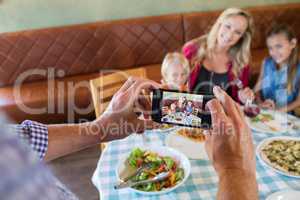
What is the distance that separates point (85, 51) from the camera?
3.01 meters

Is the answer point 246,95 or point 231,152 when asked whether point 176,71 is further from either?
point 231,152

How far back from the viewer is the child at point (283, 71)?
7.07 ft

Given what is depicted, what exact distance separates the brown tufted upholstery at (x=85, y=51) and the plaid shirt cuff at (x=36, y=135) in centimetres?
172

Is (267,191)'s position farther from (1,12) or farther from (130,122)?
(1,12)

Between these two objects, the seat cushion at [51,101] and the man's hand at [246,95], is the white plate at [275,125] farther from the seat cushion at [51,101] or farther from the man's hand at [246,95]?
the seat cushion at [51,101]

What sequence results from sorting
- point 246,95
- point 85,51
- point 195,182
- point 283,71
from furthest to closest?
point 85,51, point 283,71, point 246,95, point 195,182

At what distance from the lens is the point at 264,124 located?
5.26ft

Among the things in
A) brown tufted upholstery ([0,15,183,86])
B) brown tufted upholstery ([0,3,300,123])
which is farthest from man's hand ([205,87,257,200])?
brown tufted upholstery ([0,15,183,86])

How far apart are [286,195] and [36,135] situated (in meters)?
0.87

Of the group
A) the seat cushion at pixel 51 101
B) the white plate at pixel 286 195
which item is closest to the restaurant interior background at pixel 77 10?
the seat cushion at pixel 51 101

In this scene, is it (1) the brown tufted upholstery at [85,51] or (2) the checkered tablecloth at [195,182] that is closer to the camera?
(2) the checkered tablecloth at [195,182]

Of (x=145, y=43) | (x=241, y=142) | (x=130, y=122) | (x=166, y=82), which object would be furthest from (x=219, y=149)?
(x=145, y=43)

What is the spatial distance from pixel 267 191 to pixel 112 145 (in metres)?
0.68

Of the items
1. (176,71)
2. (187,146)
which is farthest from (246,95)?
(187,146)
